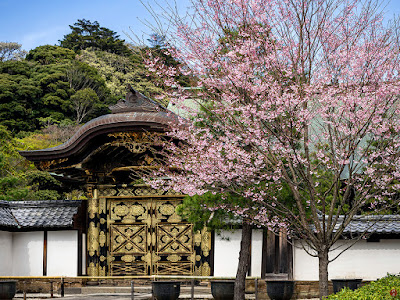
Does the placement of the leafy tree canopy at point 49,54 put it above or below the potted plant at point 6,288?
above

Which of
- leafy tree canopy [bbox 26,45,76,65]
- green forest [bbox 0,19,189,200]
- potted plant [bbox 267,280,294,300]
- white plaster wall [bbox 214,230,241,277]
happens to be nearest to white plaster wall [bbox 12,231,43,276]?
white plaster wall [bbox 214,230,241,277]

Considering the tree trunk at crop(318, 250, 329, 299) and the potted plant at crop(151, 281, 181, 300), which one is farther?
the potted plant at crop(151, 281, 181, 300)

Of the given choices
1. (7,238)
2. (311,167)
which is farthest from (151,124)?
(311,167)

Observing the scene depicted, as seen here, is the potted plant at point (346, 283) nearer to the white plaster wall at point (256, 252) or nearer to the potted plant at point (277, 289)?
the potted plant at point (277, 289)

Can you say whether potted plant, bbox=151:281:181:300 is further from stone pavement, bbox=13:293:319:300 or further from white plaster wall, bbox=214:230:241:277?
white plaster wall, bbox=214:230:241:277

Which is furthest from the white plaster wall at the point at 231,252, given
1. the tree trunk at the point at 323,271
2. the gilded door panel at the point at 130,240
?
the tree trunk at the point at 323,271

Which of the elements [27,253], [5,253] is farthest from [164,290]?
[5,253]

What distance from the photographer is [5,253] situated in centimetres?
1753

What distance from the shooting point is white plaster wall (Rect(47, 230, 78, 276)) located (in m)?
17.5

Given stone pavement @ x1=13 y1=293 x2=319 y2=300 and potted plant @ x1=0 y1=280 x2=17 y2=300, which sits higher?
potted plant @ x1=0 y1=280 x2=17 y2=300

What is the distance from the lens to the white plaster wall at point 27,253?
58.1ft

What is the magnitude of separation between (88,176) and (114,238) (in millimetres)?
2160

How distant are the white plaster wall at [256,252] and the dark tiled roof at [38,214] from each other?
Answer: 5.68 meters

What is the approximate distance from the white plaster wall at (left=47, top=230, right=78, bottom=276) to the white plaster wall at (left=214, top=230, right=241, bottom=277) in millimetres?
4511
